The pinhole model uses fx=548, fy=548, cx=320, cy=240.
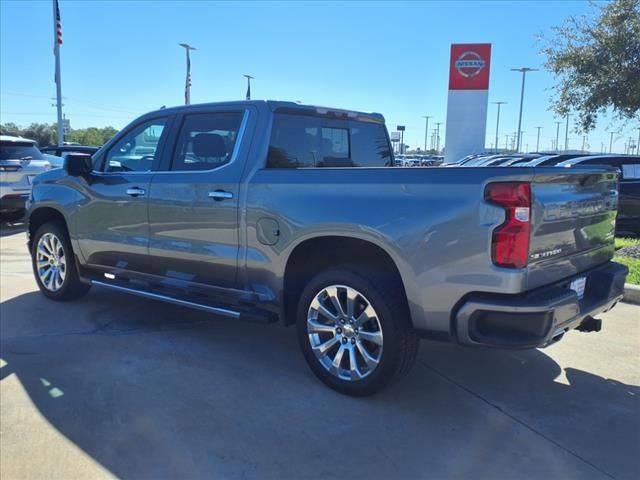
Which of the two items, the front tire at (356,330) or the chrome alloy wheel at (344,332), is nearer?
the front tire at (356,330)

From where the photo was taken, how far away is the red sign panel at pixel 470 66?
2327cm

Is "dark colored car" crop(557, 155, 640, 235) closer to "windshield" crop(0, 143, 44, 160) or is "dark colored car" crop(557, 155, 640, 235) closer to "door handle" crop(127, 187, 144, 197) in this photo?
"door handle" crop(127, 187, 144, 197)

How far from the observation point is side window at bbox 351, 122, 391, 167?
4.92 m

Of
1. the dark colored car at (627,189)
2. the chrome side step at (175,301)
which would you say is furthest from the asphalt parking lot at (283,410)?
the dark colored car at (627,189)

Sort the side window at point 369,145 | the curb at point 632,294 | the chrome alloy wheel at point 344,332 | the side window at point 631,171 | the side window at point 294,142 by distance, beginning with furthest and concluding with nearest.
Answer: the side window at point 631,171 < the curb at point 632,294 < the side window at point 369,145 < the side window at point 294,142 < the chrome alloy wheel at point 344,332

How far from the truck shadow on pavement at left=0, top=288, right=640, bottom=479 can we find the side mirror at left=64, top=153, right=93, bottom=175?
4.80 ft

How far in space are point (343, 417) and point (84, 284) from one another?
143 inches

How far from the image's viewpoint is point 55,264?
573cm

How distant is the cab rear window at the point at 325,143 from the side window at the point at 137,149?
1204 millimetres

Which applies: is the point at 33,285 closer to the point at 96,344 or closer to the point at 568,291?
the point at 96,344

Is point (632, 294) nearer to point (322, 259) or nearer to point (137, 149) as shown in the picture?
point (322, 259)

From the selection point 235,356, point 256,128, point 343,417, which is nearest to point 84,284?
point 235,356

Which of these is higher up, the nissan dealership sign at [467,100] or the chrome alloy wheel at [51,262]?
the nissan dealership sign at [467,100]

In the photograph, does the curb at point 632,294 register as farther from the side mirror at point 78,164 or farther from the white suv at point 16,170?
the white suv at point 16,170
